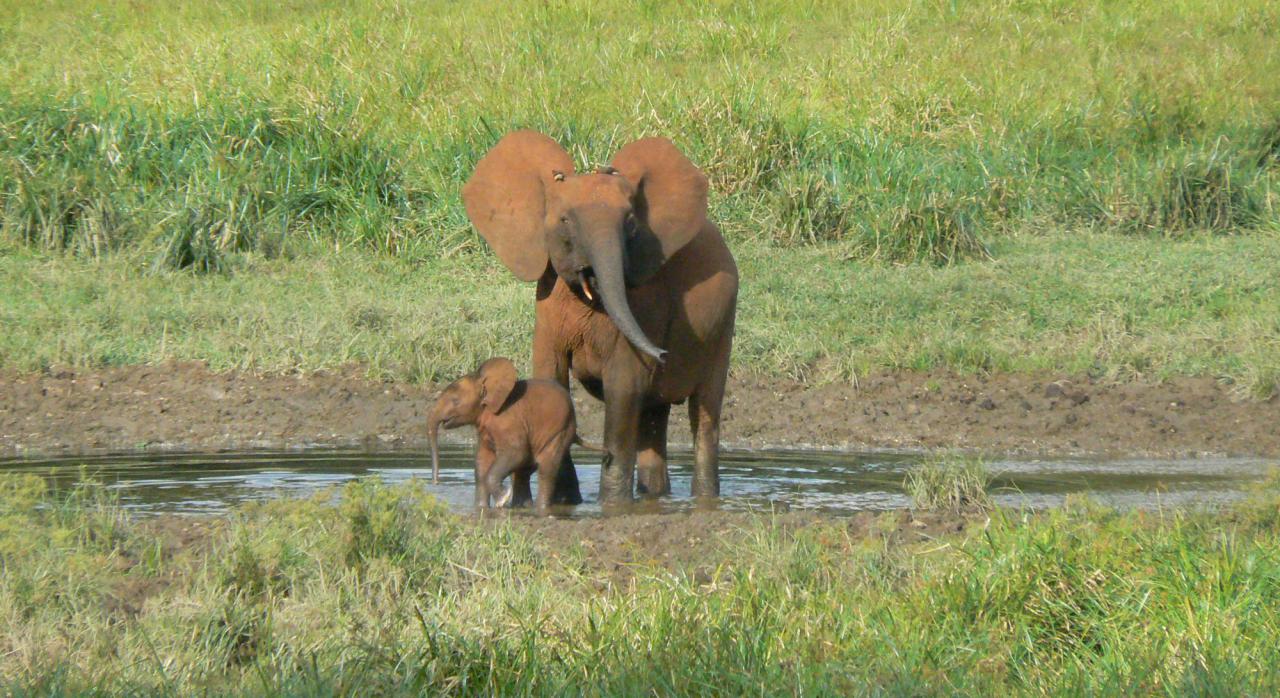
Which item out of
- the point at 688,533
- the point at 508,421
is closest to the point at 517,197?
the point at 508,421

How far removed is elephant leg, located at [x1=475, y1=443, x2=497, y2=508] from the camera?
7.08 m

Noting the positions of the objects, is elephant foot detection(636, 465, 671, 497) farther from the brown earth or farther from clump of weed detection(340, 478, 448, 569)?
clump of weed detection(340, 478, 448, 569)

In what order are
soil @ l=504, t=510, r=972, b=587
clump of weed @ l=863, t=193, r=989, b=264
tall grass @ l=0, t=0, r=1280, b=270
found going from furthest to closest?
tall grass @ l=0, t=0, r=1280, b=270, clump of weed @ l=863, t=193, r=989, b=264, soil @ l=504, t=510, r=972, b=587

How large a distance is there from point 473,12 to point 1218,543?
1591 cm

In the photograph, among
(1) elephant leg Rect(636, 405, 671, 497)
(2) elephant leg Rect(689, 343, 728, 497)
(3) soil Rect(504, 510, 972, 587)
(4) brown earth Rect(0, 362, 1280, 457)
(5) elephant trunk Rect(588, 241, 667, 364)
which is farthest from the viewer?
(4) brown earth Rect(0, 362, 1280, 457)

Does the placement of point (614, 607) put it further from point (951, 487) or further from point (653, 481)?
point (653, 481)

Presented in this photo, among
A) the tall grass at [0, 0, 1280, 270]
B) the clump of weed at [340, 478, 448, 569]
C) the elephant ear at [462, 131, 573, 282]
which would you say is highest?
the tall grass at [0, 0, 1280, 270]

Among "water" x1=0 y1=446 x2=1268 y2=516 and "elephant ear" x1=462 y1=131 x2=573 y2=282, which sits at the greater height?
"elephant ear" x1=462 y1=131 x2=573 y2=282

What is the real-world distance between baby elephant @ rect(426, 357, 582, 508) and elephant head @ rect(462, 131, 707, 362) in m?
0.45

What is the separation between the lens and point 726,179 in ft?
44.6

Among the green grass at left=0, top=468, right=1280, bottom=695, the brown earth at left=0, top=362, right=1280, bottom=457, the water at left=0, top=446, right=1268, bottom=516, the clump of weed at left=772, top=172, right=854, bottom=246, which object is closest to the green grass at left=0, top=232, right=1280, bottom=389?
the brown earth at left=0, top=362, right=1280, bottom=457

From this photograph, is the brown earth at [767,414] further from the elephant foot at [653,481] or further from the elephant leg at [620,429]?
the elephant leg at [620,429]

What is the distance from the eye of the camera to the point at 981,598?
4.65 m

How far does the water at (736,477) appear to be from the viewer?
725 centimetres
